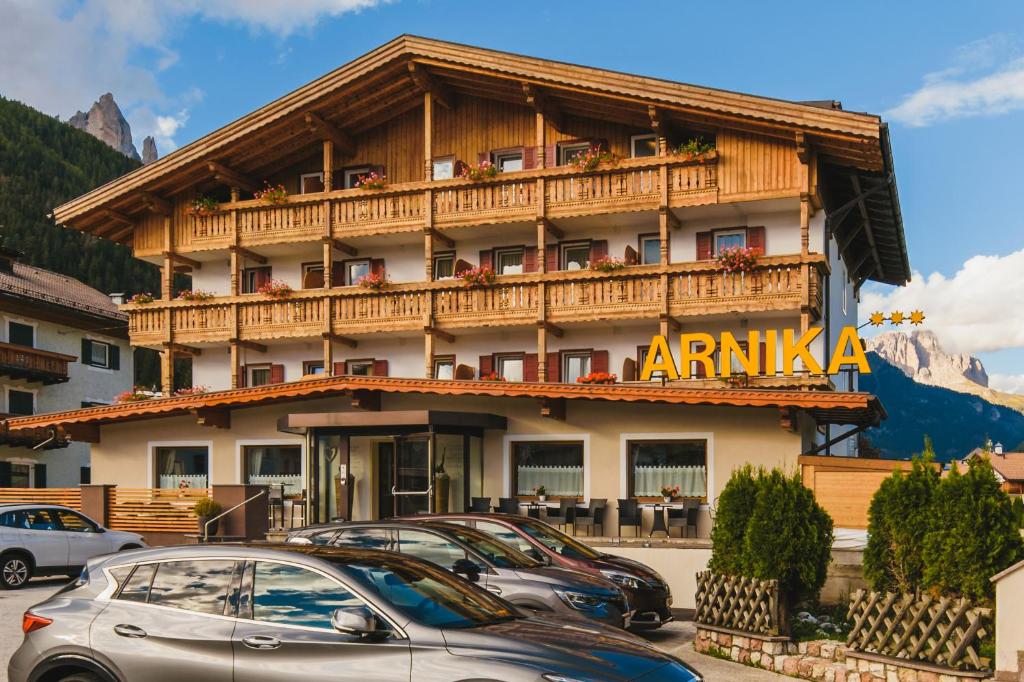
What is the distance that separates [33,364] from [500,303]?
86.2 ft

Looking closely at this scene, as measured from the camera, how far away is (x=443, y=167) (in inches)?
1321

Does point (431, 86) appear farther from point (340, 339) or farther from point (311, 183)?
point (340, 339)

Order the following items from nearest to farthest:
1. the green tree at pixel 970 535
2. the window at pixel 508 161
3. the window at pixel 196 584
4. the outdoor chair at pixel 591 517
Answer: the window at pixel 196 584
the green tree at pixel 970 535
the outdoor chair at pixel 591 517
the window at pixel 508 161

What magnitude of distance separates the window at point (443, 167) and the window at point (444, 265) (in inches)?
86.6

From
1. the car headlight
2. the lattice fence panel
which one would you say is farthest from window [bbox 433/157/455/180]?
the lattice fence panel

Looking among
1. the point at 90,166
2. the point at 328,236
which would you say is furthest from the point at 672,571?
the point at 90,166

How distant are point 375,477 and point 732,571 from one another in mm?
13535

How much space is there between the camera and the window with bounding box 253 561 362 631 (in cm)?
722

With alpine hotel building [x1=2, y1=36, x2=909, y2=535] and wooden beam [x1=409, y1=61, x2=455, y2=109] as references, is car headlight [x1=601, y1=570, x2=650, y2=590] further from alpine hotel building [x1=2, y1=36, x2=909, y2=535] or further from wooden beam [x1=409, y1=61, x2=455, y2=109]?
wooden beam [x1=409, y1=61, x2=455, y2=109]

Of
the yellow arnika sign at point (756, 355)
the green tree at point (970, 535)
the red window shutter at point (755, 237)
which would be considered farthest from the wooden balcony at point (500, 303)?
the green tree at point (970, 535)

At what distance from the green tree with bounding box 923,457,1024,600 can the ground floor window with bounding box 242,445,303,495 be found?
18.5 m

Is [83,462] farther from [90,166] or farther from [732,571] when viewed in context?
[90,166]

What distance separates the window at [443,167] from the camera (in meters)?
33.4

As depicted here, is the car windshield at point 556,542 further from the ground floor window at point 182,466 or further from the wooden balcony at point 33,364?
the wooden balcony at point 33,364
